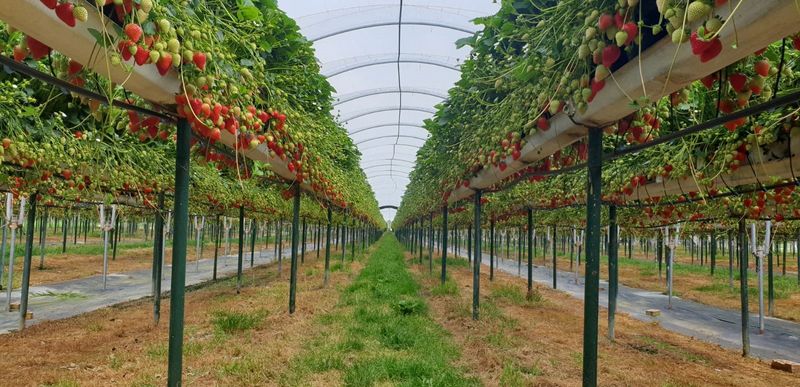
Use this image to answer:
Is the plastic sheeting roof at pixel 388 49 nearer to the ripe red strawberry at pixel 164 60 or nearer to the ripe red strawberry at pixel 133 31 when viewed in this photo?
the ripe red strawberry at pixel 164 60

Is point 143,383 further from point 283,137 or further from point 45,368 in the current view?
point 283,137

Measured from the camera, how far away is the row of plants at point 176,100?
7.88 ft

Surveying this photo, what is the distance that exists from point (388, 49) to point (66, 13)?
15477mm

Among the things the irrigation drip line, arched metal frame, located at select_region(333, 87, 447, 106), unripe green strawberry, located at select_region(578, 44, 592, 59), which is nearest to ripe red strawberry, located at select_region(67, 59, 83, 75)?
the irrigation drip line

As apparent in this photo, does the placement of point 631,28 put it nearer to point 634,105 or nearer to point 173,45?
point 634,105

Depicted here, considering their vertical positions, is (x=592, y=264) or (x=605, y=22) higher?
(x=605, y=22)

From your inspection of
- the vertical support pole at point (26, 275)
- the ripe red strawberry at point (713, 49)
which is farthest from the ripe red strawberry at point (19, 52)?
the vertical support pole at point (26, 275)

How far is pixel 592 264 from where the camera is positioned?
12.9 feet

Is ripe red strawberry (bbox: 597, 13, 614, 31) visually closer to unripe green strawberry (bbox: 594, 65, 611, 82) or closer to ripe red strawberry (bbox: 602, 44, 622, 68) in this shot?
ripe red strawberry (bbox: 602, 44, 622, 68)

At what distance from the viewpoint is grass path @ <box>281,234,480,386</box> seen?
543 cm

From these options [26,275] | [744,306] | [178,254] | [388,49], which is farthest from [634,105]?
[388,49]

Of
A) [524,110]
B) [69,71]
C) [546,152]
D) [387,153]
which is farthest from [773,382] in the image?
[387,153]

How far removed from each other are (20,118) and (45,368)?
309 cm

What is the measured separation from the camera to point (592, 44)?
9.10ft
